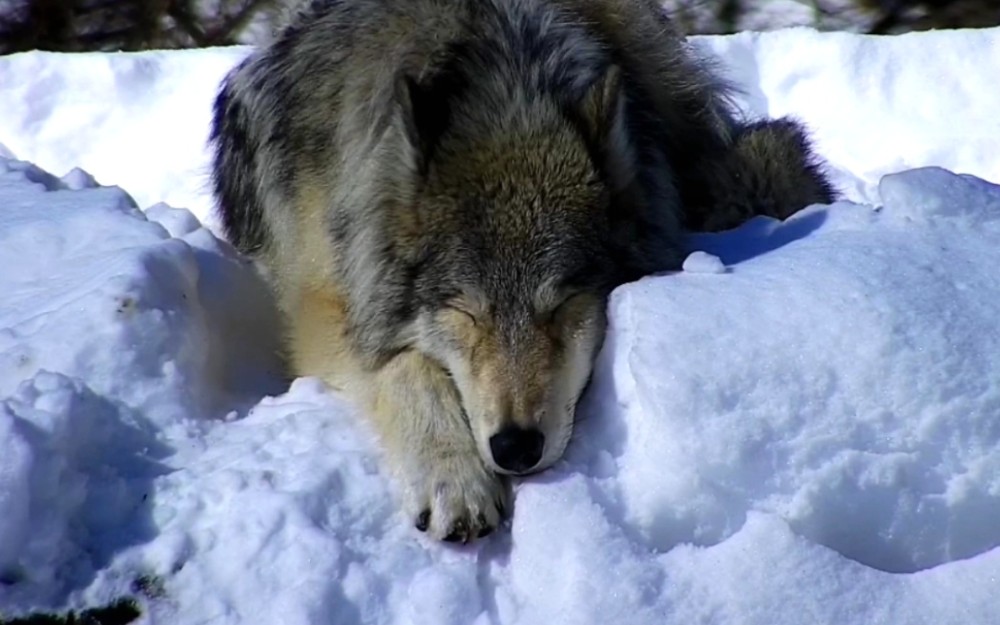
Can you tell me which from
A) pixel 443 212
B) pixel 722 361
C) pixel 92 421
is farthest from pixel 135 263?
pixel 722 361

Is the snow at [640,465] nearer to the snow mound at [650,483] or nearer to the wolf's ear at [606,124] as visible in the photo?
the snow mound at [650,483]

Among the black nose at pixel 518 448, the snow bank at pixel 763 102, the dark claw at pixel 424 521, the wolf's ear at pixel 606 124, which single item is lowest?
the snow bank at pixel 763 102

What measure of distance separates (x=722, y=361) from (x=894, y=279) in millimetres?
512

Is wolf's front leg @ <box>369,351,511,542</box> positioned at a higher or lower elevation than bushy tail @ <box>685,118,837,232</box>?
higher

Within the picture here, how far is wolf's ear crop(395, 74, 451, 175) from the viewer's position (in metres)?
3.27

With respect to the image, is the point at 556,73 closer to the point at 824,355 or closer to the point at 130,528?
the point at 824,355

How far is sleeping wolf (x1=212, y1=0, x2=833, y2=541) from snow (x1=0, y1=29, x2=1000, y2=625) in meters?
0.13

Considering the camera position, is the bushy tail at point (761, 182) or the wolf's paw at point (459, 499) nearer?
the wolf's paw at point (459, 499)

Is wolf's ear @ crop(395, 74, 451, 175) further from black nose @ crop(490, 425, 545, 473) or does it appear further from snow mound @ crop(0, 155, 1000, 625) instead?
black nose @ crop(490, 425, 545, 473)

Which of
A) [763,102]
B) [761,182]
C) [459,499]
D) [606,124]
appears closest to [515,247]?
[606,124]

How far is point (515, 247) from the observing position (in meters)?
3.14

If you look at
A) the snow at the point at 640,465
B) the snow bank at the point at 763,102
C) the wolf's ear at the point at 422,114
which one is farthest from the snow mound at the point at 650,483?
the snow bank at the point at 763,102

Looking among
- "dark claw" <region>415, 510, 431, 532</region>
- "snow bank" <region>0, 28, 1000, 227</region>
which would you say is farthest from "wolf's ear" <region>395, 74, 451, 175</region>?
"snow bank" <region>0, 28, 1000, 227</region>

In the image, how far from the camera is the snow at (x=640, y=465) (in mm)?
2662
